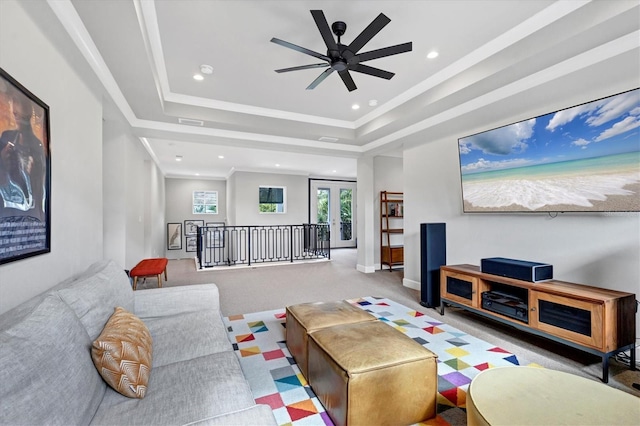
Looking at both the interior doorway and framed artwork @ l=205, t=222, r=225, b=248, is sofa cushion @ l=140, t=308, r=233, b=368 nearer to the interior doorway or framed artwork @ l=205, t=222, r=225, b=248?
framed artwork @ l=205, t=222, r=225, b=248

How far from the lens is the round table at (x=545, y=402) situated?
112 centimetres

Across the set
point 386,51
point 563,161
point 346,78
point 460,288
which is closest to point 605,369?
point 460,288

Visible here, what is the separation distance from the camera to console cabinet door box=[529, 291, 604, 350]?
2062 millimetres

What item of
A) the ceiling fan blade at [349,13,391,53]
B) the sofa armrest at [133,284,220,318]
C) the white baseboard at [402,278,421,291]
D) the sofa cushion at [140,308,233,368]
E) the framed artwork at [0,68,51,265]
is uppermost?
the ceiling fan blade at [349,13,391,53]

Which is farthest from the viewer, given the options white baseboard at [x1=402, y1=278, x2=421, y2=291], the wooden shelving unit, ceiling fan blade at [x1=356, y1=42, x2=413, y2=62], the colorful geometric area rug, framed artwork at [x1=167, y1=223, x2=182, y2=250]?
framed artwork at [x1=167, y1=223, x2=182, y2=250]

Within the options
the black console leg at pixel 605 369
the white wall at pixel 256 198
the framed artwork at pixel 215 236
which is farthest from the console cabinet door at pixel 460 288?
the framed artwork at pixel 215 236

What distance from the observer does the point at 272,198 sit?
904 centimetres

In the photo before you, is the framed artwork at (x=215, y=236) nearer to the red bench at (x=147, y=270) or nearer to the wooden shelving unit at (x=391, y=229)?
the red bench at (x=147, y=270)

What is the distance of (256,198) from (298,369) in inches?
272

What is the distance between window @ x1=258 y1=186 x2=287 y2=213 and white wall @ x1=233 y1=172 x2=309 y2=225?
Result: 11 cm

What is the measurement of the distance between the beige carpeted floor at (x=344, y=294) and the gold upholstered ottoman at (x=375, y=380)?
1.37 metres

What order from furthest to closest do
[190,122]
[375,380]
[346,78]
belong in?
1. [190,122]
2. [346,78]
3. [375,380]

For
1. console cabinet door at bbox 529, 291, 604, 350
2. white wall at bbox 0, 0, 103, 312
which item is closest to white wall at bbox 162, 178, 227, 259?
white wall at bbox 0, 0, 103, 312

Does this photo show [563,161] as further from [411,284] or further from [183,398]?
[183,398]
